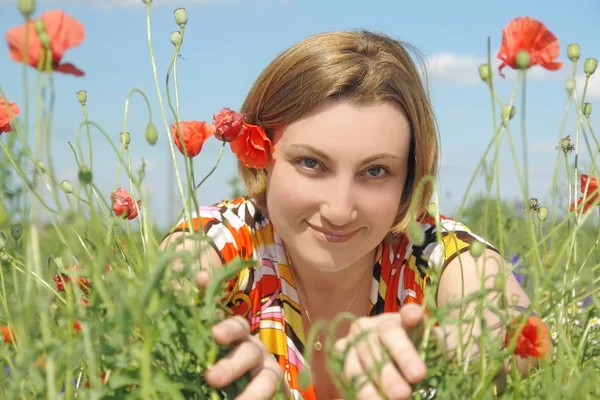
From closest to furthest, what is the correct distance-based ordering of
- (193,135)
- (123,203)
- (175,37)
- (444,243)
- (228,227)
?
(193,135)
(175,37)
(123,203)
(444,243)
(228,227)

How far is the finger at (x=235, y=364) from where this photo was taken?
2.79 feet

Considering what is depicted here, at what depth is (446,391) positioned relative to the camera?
2.80 feet

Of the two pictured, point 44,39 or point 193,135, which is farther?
point 193,135

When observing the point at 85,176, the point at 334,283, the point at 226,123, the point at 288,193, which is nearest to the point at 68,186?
the point at 226,123

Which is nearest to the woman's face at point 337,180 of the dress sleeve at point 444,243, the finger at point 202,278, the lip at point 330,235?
the lip at point 330,235

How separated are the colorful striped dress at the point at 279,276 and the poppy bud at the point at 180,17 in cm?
59

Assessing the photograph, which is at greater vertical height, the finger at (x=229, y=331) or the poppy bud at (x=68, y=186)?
the poppy bud at (x=68, y=186)

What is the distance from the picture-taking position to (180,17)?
1309mm

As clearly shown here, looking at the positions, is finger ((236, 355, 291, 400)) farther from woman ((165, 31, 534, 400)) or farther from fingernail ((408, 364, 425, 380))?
woman ((165, 31, 534, 400))

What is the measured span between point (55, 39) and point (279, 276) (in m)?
1.15

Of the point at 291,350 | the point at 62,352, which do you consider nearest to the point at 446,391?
the point at 62,352

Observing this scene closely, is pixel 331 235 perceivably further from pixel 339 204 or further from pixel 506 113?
pixel 506 113

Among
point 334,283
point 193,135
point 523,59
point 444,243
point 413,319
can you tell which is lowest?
point 334,283

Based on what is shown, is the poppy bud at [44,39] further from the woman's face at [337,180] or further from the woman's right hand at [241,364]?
the woman's face at [337,180]
